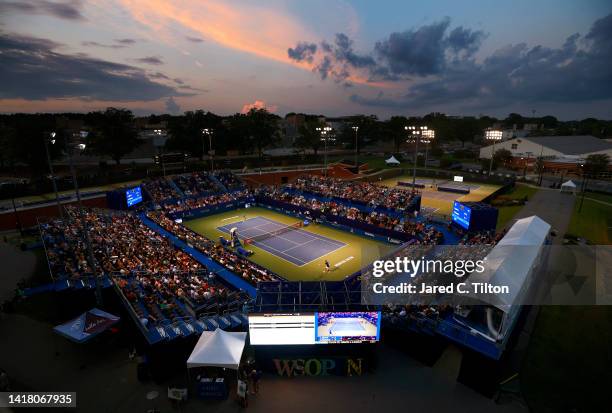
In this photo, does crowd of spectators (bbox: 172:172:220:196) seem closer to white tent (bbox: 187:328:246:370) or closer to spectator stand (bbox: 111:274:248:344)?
spectator stand (bbox: 111:274:248:344)

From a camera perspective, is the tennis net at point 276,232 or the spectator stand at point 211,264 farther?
the tennis net at point 276,232

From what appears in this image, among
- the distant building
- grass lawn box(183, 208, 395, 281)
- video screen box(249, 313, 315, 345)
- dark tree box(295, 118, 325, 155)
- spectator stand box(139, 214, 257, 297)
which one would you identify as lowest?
grass lawn box(183, 208, 395, 281)

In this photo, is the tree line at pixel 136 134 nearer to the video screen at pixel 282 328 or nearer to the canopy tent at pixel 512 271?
the video screen at pixel 282 328

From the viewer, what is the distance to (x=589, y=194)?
151ft

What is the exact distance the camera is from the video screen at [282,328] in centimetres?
1249

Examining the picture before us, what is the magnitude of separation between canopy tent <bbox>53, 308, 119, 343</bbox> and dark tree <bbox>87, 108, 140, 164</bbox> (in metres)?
46.7

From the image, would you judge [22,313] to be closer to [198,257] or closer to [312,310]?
[198,257]

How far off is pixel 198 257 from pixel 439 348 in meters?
16.6

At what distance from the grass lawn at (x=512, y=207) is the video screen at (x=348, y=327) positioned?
25.0m

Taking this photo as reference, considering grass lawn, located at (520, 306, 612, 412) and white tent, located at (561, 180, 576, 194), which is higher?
white tent, located at (561, 180, 576, 194)

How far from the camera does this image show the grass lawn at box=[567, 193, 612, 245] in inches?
1120

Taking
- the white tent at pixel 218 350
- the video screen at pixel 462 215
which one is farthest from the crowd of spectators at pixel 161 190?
the video screen at pixel 462 215

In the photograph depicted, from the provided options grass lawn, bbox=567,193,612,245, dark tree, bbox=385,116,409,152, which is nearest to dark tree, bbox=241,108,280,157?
dark tree, bbox=385,116,409,152

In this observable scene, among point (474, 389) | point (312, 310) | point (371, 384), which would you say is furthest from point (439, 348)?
point (312, 310)
